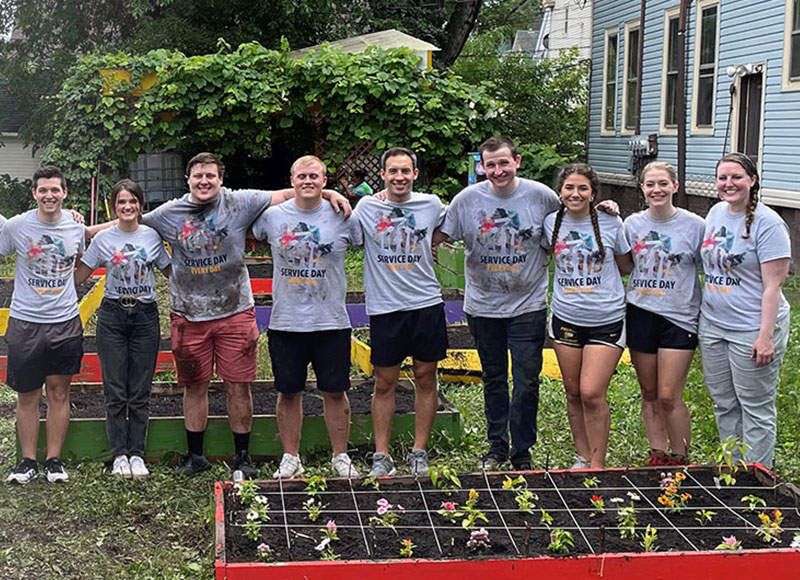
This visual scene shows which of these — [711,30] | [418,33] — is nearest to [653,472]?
[711,30]

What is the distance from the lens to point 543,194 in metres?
5.54

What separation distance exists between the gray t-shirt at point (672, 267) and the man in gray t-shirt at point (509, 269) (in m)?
0.60

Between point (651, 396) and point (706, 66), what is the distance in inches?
525

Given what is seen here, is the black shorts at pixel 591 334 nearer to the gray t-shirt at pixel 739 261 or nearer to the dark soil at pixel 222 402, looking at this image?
the gray t-shirt at pixel 739 261

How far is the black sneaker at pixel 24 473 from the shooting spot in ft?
18.8

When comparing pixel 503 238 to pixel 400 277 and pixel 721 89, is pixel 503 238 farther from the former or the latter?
pixel 721 89

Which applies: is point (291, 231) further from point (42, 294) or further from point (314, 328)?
point (42, 294)

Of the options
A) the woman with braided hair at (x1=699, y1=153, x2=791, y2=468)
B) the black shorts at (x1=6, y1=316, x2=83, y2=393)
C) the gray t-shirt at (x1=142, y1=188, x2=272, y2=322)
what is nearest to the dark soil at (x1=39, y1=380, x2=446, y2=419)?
the black shorts at (x1=6, y1=316, x2=83, y2=393)

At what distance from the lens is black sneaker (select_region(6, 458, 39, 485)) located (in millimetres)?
5723

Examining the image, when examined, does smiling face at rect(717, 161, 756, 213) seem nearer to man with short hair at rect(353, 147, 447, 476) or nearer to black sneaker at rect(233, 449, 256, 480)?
man with short hair at rect(353, 147, 447, 476)

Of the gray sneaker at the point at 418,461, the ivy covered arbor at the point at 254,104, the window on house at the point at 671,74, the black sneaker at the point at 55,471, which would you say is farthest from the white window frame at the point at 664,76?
the black sneaker at the point at 55,471

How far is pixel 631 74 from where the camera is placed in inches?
829

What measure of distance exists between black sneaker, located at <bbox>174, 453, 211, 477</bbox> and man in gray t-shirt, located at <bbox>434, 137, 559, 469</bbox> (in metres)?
1.69

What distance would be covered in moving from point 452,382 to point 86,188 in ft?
34.3
